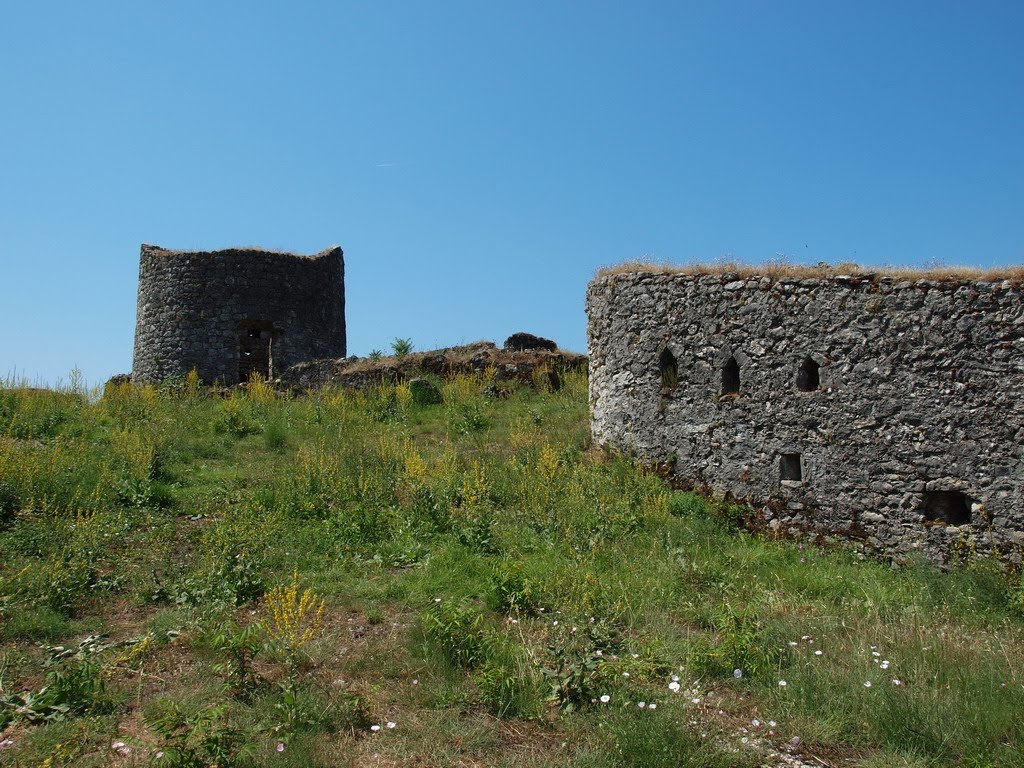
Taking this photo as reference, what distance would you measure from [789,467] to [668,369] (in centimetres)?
192

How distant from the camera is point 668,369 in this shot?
32.3ft

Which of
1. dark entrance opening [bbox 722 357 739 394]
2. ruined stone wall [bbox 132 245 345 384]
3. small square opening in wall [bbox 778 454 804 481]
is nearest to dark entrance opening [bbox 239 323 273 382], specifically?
ruined stone wall [bbox 132 245 345 384]

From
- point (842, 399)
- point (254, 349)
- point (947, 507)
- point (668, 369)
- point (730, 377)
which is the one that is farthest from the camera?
point (254, 349)

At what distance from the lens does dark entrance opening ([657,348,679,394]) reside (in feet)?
32.1

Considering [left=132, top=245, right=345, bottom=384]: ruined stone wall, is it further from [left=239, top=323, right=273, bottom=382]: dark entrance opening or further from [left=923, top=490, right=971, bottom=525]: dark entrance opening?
[left=923, top=490, right=971, bottom=525]: dark entrance opening

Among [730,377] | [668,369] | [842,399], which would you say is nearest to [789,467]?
[842,399]

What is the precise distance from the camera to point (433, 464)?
33.6 feet

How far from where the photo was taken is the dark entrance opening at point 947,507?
307 inches

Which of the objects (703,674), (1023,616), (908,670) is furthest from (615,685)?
(1023,616)

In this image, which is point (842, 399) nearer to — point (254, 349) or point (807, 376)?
point (807, 376)

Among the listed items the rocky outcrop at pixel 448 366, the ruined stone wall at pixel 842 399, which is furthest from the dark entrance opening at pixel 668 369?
the rocky outcrop at pixel 448 366

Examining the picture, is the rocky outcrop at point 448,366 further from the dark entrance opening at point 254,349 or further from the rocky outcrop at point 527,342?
the dark entrance opening at point 254,349

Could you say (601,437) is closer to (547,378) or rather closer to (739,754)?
(547,378)

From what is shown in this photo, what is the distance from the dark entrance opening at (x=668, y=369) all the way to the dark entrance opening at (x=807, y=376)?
1521mm
